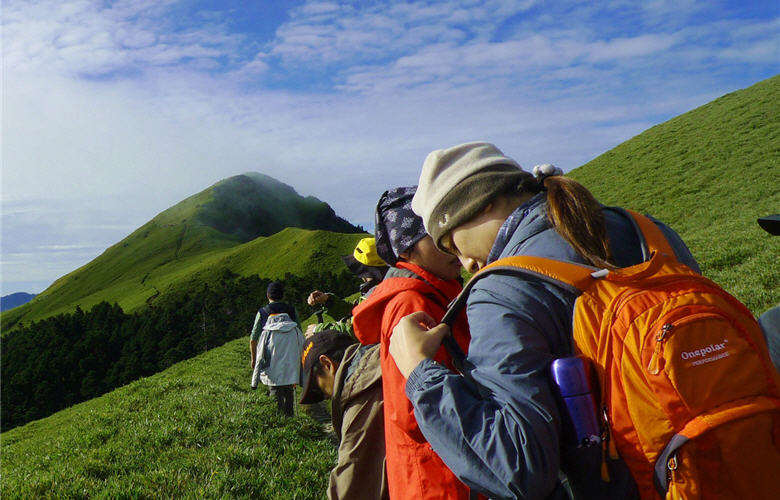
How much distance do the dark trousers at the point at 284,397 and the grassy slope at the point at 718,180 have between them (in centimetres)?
801

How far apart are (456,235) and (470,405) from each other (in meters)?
0.70

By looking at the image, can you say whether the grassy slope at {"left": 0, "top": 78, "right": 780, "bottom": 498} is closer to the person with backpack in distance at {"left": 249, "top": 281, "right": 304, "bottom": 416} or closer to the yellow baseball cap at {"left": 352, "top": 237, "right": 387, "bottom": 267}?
the person with backpack in distance at {"left": 249, "top": 281, "right": 304, "bottom": 416}

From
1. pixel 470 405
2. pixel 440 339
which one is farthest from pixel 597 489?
pixel 440 339

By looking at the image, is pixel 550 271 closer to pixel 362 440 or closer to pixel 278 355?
pixel 362 440

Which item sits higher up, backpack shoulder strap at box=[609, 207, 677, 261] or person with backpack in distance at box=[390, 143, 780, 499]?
backpack shoulder strap at box=[609, 207, 677, 261]

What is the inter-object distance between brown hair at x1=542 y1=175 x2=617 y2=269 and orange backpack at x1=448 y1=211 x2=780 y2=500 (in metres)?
0.11

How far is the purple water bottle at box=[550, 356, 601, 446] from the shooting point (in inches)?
54.9

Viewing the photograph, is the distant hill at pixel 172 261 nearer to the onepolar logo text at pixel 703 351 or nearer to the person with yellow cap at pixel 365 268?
the person with yellow cap at pixel 365 268

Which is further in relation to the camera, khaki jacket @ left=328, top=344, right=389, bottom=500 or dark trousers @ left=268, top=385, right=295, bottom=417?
dark trousers @ left=268, top=385, right=295, bottom=417

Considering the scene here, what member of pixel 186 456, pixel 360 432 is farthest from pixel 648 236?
pixel 186 456

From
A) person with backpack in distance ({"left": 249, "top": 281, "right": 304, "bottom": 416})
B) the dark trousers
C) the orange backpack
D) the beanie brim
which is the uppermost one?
the beanie brim

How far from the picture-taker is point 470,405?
1491 millimetres

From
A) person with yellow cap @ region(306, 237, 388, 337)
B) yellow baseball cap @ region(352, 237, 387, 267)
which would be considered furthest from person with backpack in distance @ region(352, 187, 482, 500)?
yellow baseball cap @ region(352, 237, 387, 267)

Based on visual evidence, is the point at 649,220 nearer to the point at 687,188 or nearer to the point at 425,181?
the point at 425,181
